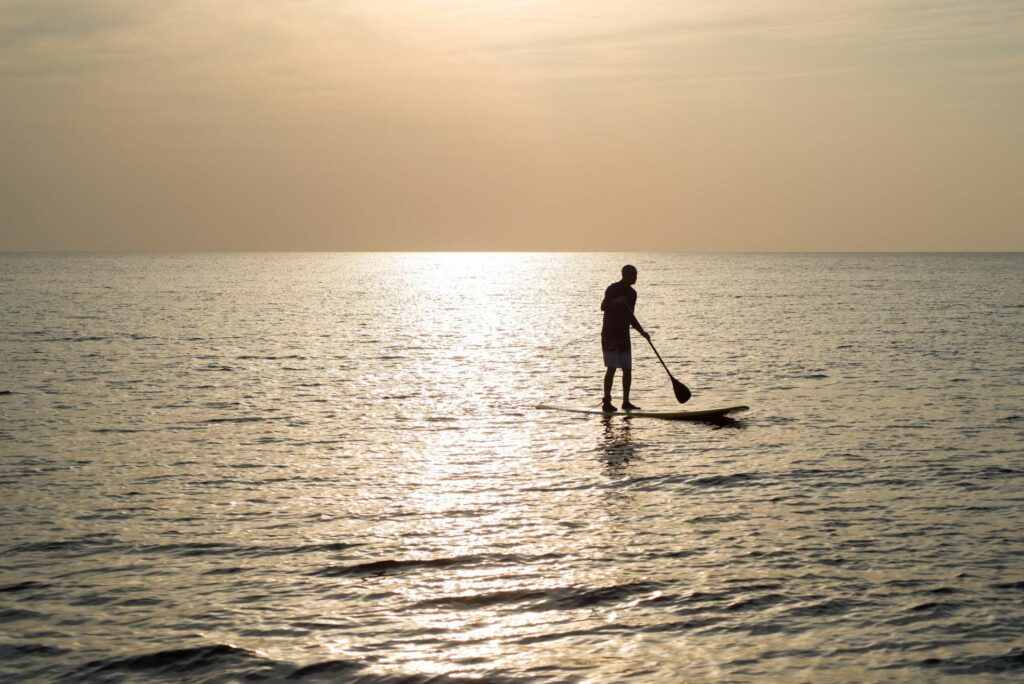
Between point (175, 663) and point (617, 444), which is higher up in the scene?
point (617, 444)

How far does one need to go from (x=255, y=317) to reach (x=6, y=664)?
56.9 metres

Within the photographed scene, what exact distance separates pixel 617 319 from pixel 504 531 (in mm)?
10108

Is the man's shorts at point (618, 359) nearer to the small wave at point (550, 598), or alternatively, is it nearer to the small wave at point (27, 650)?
the small wave at point (550, 598)

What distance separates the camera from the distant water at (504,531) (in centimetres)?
872

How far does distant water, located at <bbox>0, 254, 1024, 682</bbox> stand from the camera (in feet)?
28.6

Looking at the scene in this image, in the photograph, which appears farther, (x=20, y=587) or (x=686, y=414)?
(x=686, y=414)

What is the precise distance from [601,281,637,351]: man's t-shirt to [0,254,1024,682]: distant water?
5.45 feet

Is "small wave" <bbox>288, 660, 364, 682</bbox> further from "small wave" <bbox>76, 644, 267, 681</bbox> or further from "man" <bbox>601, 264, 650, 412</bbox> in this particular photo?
"man" <bbox>601, 264, 650, 412</bbox>

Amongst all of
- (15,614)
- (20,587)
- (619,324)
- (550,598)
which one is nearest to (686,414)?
(619,324)

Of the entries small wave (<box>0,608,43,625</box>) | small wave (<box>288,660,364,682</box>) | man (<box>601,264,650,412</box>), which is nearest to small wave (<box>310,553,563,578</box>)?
small wave (<box>288,660,364,682</box>)

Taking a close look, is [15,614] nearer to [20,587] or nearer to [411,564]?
[20,587]

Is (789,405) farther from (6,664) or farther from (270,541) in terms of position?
(6,664)

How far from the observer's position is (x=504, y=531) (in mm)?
12461

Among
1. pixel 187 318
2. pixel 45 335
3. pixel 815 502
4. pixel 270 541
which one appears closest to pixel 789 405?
pixel 815 502
